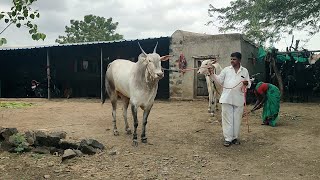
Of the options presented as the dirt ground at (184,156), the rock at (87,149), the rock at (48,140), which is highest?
the rock at (48,140)

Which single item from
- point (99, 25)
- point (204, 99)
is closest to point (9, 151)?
point (204, 99)

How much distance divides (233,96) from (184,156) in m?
1.50

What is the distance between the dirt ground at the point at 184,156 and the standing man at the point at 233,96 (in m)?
0.31

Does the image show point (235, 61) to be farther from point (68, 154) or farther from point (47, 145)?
point (47, 145)

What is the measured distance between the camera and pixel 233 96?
632 cm

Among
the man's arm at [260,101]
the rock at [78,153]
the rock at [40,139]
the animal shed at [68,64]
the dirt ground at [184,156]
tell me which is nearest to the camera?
the dirt ground at [184,156]

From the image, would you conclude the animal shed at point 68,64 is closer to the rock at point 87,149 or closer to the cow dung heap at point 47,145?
the cow dung heap at point 47,145

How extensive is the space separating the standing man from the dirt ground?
31 cm

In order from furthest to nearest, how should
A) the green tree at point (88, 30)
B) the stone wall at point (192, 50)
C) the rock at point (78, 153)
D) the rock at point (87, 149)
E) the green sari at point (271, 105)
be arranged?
1. the green tree at point (88, 30)
2. the stone wall at point (192, 50)
3. the green sari at point (271, 105)
4. the rock at point (87, 149)
5. the rock at point (78, 153)

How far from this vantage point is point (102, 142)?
650cm

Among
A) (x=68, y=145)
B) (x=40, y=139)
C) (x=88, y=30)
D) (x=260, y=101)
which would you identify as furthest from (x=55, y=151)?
(x=88, y=30)

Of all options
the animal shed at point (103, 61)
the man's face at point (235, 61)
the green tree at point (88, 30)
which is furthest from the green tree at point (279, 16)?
the green tree at point (88, 30)

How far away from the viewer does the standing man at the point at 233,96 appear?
6.34 meters

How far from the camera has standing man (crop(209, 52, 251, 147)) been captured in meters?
6.34
